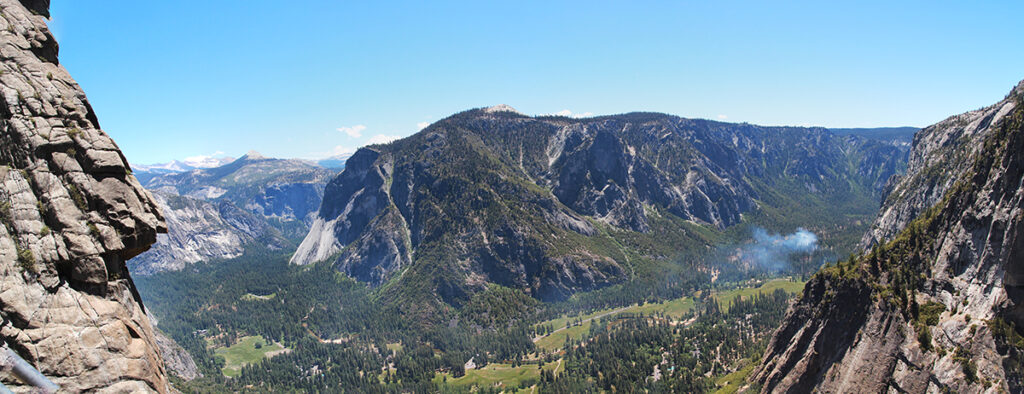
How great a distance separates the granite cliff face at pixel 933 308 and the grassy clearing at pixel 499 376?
67.4 metres

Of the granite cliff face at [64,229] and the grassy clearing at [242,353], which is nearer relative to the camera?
the granite cliff face at [64,229]

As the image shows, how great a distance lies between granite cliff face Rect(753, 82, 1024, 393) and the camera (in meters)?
49.3

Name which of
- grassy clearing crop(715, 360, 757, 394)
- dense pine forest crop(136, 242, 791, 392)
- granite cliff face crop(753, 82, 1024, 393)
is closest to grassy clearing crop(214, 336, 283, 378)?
dense pine forest crop(136, 242, 791, 392)

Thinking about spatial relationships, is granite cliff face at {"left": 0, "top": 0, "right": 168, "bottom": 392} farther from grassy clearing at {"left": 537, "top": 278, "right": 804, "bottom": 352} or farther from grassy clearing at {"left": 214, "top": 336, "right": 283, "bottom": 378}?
grassy clearing at {"left": 214, "top": 336, "right": 283, "bottom": 378}

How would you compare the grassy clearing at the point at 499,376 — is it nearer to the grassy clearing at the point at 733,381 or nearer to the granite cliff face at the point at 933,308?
the grassy clearing at the point at 733,381

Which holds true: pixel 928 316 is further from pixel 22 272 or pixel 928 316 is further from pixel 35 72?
pixel 35 72

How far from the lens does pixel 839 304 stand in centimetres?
7319

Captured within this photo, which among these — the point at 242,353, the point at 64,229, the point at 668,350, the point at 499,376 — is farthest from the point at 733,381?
the point at 242,353

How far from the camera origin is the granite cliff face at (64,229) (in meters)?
18.8

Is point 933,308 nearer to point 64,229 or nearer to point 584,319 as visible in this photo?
point 64,229

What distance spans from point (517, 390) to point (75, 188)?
122444 millimetres

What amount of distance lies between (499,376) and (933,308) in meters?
108

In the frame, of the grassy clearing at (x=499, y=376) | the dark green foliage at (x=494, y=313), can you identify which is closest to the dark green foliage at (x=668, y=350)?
the grassy clearing at (x=499, y=376)

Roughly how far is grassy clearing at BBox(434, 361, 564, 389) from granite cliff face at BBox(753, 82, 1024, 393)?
2655 inches
